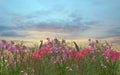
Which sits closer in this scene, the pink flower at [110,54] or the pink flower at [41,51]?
the pink flower at [110,54]

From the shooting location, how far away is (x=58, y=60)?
9.42 m

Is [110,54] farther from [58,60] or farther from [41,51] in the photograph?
[41,51]

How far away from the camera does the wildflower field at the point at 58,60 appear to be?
31.5ft

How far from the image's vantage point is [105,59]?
409 inches

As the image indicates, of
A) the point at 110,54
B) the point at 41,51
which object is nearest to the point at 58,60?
the point at 110,54

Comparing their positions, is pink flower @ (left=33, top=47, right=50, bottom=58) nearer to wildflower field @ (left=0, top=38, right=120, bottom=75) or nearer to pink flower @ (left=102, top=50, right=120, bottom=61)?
wildflower field @ (left=0, top=38, right=120, bottom=75)

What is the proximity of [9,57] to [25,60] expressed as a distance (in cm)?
150

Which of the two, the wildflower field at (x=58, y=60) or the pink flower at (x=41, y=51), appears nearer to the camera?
the wildflower field at (x=58, y=60)

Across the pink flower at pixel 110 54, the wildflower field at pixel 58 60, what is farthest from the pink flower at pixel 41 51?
the pink flower at pixel 110 54

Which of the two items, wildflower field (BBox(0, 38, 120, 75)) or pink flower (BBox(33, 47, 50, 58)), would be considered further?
pink flower (BBox(33, 47, 50, 58))

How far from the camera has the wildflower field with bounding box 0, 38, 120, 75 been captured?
378 inches

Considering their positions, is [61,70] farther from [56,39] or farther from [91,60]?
[91,60]

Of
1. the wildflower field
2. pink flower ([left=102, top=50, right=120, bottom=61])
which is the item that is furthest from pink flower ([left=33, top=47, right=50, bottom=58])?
pink flower ([left=102, top=50, right=120, bottom=61])

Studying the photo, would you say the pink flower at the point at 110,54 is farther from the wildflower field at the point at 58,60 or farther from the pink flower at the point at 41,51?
the pink flower at the point at 41,51
